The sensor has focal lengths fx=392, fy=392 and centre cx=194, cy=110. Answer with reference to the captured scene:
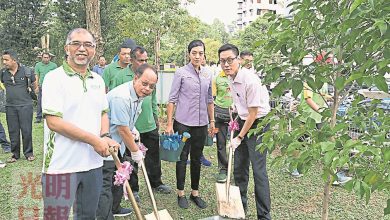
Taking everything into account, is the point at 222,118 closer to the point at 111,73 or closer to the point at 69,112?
the point at 111,73

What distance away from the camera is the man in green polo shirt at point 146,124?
149 inches

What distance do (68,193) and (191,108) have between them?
1745mm

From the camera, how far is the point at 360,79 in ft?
4.30

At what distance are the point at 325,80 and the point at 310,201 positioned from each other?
2.84 meters

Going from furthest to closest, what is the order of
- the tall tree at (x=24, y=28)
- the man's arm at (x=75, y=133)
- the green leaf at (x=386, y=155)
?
the tall tree at (x=24, y=28) < the man's arm at (x=75, y=133) < the green leaf at (x=386, y=155)

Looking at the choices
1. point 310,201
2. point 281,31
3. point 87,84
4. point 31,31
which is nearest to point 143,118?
point 87,84

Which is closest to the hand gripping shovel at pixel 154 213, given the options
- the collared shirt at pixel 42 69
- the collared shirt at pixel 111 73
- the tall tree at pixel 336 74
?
the tall tree at pixel 336 74

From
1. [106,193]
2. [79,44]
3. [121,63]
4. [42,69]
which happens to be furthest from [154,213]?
[42,69]

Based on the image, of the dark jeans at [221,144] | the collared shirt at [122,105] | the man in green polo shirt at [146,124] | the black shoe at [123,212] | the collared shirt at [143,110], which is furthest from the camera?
the dark jeans at [221,144]

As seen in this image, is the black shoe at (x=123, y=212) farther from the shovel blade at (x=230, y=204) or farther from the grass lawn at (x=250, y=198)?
the shovel blade at (x=230, y=204)

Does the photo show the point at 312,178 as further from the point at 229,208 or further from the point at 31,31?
the point at 31,31

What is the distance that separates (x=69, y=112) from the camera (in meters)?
2.20

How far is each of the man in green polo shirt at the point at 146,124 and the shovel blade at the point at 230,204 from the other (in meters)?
0.80

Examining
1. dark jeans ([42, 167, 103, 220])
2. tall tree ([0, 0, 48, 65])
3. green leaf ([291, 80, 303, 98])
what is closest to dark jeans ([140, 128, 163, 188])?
dark jeans ([42, 167, 103, 220])
